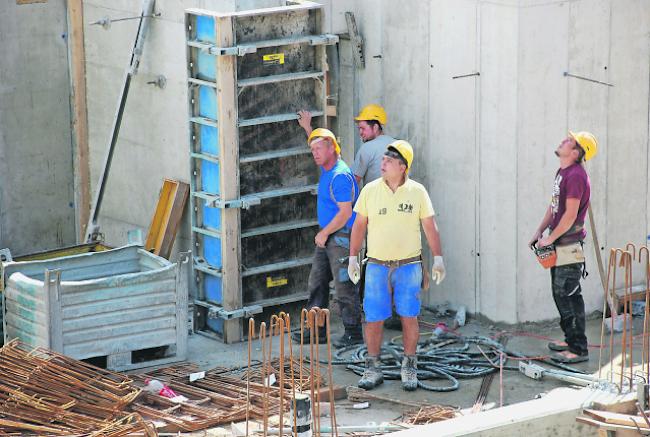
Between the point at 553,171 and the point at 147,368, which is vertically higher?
the point at 553,171

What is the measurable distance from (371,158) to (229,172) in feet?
4.28

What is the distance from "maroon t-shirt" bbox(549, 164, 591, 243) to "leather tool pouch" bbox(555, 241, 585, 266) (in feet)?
0.16

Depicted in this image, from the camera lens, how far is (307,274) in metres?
13.9

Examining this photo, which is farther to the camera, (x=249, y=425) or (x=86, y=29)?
(x=86, y=29)

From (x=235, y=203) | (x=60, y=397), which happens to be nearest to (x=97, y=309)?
(x=60, y=397)

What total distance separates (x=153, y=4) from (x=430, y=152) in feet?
10.6

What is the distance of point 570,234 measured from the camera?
1236cm

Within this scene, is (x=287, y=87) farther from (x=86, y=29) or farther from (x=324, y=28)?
(x=86, y=29)

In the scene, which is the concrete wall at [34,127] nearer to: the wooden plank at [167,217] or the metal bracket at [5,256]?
the wooden plank at [167,217]

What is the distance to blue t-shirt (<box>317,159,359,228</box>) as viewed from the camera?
12719 mm

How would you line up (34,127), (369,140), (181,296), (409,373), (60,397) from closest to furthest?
(60,397), (409,373), (181,296), (369,140), (34,127)

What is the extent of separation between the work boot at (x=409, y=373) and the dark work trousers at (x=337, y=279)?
113 cm

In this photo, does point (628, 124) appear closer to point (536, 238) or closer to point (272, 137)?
point (536, 238)

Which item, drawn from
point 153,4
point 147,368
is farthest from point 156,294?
point 153,4
